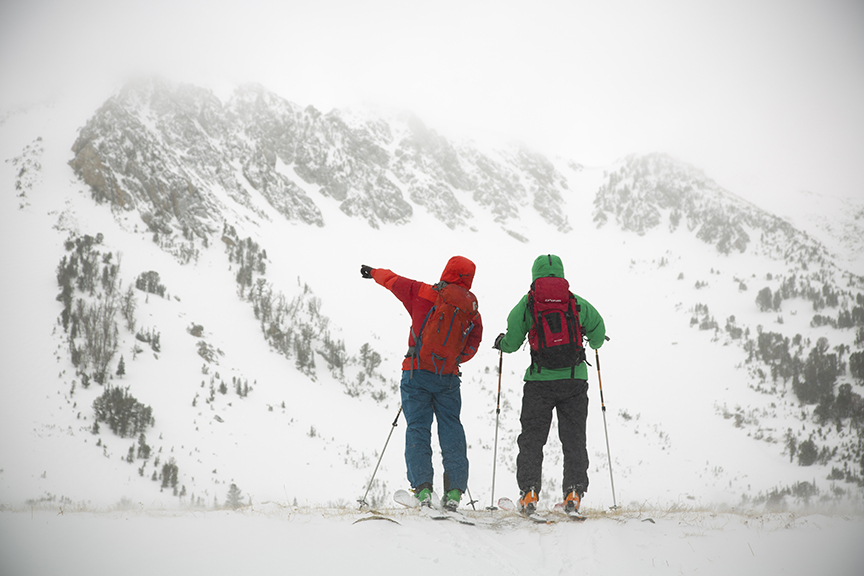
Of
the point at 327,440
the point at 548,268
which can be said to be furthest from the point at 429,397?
the point at 327,440

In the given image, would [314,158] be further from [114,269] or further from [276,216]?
[114,269]

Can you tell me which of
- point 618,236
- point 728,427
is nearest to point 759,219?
point 618,236

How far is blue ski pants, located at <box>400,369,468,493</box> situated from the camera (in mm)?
3648

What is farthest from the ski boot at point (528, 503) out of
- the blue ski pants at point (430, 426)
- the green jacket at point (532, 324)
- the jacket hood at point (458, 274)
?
the jacket hood at point (458, 274)

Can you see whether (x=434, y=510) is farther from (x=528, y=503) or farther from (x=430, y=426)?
(x=528, y=503)

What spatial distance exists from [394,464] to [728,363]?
714 inches

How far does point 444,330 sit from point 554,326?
1030 millimetres

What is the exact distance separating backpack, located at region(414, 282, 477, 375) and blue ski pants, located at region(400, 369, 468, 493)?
0.14 metres

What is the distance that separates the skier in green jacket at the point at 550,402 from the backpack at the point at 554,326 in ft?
0.04

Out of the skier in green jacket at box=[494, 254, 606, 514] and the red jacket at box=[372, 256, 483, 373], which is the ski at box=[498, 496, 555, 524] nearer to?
the skier in green jacket at box=[494, 254, 606, 514]

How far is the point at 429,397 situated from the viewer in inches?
151

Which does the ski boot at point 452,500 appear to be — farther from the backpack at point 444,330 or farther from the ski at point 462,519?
the backpack at point 444,330

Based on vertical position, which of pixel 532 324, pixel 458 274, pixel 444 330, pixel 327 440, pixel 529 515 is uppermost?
pixel 458 274

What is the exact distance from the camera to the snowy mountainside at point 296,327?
33.7 ft
